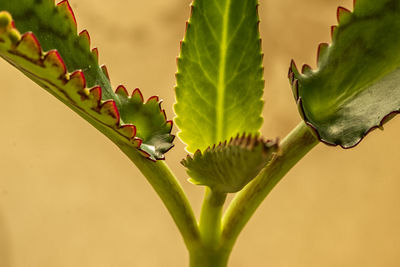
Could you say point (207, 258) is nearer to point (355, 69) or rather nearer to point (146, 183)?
point (355, 69)

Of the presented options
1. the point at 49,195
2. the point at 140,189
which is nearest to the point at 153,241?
the point at 140,189

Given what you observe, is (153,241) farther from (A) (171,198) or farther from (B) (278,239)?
Result: (A) (171,198)

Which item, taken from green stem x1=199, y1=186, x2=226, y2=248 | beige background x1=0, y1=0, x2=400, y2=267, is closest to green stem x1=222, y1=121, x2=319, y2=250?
green stem x1=199, y1=186, x2=226, y2=248

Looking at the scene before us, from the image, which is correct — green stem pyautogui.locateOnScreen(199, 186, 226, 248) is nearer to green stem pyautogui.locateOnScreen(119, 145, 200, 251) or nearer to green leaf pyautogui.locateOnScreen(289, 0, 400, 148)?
green stem pyautogui.locateOnScreen(119, 145, 200, 251)

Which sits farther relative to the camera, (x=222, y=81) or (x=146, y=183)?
(x=146, y=183)

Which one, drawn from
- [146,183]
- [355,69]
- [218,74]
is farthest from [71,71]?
[146,183]
